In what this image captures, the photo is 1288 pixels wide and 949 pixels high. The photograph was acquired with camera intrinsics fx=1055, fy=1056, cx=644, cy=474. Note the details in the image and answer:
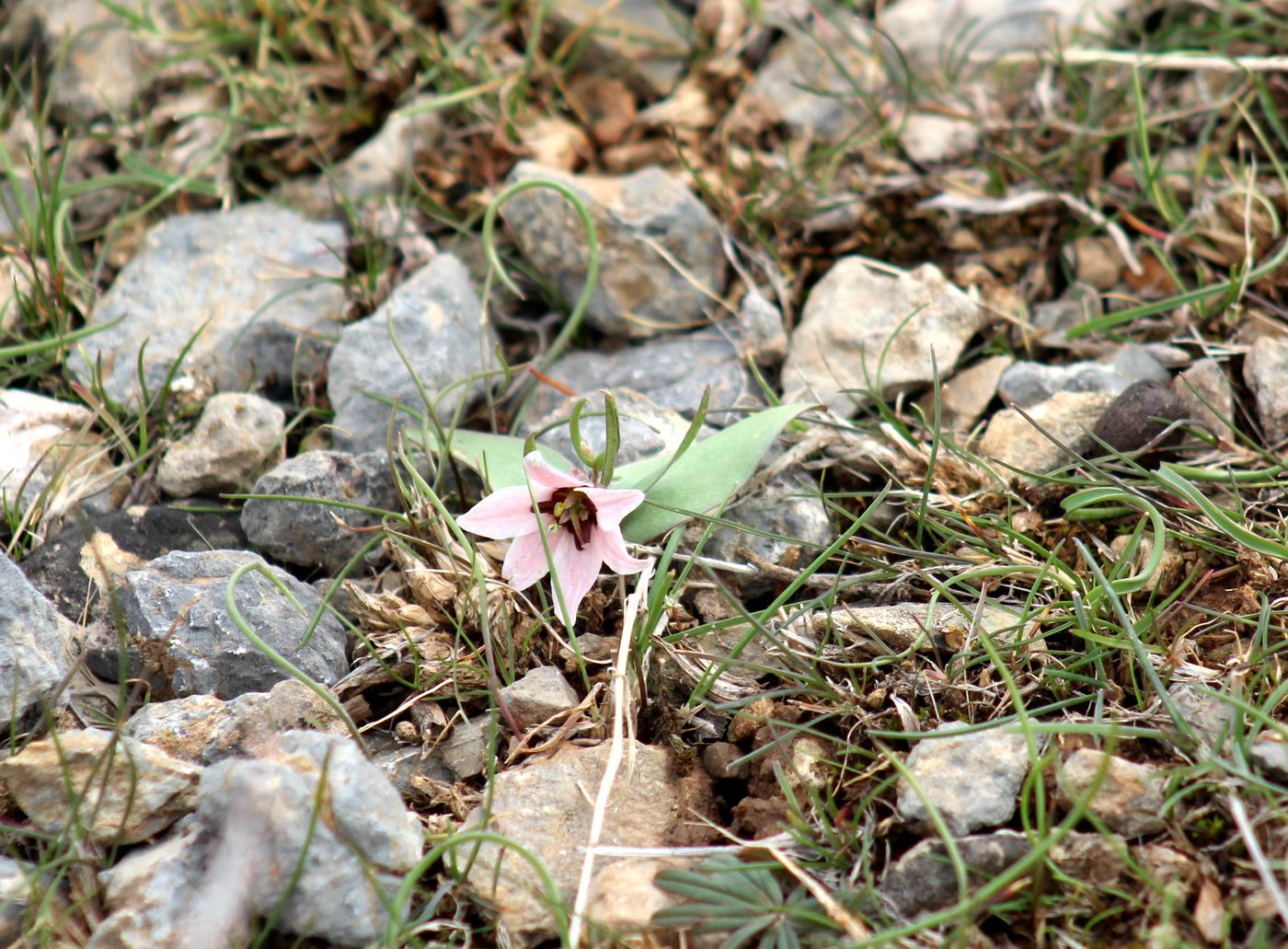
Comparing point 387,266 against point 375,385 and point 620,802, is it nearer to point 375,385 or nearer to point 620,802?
point 375,385

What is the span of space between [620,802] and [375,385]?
1054mm

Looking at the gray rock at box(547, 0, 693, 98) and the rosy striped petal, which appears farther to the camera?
the gray rock at box(547, 0, 693, 98)

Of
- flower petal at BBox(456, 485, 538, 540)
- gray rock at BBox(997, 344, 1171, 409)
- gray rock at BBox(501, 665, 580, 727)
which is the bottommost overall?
gray rock at BBox(501, 665, 580, 727)

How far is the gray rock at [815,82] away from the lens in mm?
2793

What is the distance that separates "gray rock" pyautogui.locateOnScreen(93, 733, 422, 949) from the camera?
1292 millimetres

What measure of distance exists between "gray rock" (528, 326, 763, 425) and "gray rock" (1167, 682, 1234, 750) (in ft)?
3.28

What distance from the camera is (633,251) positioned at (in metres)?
2.48

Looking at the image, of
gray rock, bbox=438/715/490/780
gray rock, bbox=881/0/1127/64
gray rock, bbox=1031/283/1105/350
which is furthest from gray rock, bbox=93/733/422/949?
gray rock, bbox=881/0/1127/64

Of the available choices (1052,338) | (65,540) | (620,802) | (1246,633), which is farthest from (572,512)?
(1052,338)

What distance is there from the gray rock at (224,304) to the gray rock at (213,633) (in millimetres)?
642

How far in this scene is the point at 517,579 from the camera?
1.71 m

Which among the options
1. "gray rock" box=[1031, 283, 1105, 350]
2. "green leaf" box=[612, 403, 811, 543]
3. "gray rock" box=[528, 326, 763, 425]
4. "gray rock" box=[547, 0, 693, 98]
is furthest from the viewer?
"gray rock" box=[547, 0, 693, 98]

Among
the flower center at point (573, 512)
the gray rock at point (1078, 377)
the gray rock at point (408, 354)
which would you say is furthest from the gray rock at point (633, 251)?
the flower center at point (573, 512)

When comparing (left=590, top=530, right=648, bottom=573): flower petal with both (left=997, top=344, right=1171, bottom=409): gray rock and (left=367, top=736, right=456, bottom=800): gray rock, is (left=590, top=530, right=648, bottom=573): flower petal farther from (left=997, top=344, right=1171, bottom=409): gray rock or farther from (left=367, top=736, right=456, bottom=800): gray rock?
(left=997, top=344, right=1171, bottom=409): gray rock
